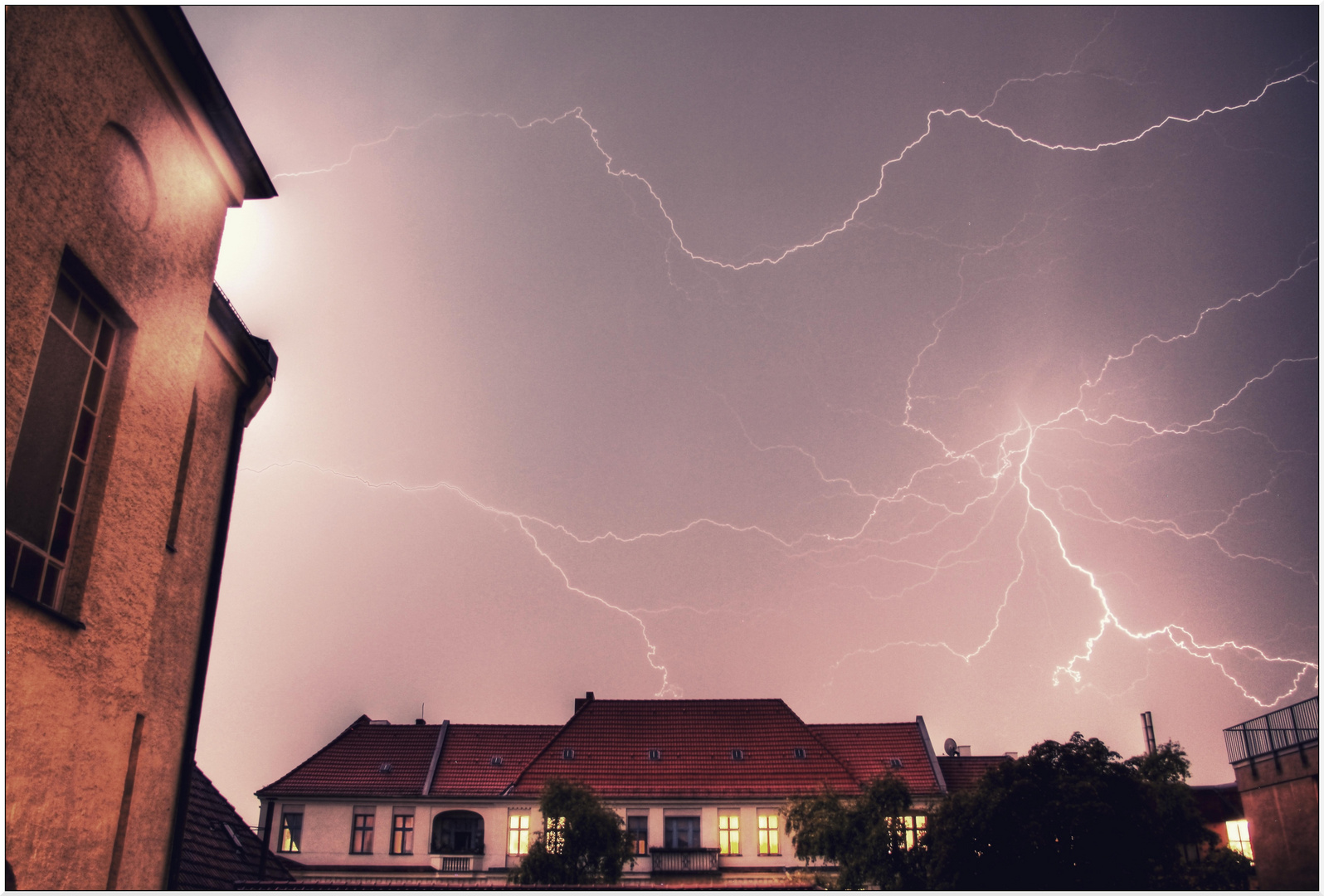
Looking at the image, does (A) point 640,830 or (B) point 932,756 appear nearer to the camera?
(A) point 640,830

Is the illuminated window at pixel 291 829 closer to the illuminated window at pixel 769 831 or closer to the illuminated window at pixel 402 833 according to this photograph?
the illuminated window at pixel 402 833

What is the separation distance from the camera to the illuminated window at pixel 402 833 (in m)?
32.3

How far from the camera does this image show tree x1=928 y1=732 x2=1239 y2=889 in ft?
49.5

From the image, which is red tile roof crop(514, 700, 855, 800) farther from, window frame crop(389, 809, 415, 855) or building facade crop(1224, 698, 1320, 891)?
building facade crop(1224, 698, 1320, 891)

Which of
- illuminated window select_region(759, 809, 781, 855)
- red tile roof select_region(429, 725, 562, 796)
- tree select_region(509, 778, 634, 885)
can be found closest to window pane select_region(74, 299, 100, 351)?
tree select_region(509, 778, 634, 885)

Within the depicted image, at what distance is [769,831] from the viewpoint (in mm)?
32188

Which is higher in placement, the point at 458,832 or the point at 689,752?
the point at 689,752

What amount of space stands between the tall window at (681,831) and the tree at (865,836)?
812cm

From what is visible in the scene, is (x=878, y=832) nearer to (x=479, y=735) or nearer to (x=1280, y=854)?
(x=1280, y=854)

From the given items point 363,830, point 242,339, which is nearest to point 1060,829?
Result: point 242,339

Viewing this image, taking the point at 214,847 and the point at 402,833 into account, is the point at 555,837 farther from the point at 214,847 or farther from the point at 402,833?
the point at 214,847

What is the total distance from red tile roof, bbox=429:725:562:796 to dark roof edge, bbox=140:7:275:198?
3006 centimetres

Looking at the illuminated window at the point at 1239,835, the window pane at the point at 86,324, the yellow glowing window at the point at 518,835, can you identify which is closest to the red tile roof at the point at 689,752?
the yellow glowing window at the point at 518,835

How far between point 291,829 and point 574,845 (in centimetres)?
1390
